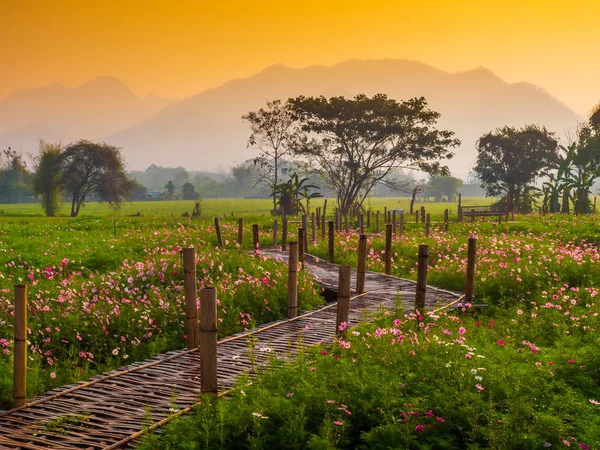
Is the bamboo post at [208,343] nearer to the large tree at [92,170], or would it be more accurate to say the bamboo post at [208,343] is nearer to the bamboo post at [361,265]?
the bamboo post at [361,265]

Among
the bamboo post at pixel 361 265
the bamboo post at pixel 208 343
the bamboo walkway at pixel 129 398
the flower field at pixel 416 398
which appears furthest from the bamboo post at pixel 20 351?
the bamboo post at pixel 361 265

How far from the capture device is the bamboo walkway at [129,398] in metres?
6.84

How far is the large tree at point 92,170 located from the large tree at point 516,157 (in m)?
36.3

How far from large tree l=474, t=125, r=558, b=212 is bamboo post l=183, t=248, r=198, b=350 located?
2010 inches

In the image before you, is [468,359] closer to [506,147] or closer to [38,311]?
[38,311]

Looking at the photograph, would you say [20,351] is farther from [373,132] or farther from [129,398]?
[373,132]

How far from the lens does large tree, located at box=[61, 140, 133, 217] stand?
6538 centimetres

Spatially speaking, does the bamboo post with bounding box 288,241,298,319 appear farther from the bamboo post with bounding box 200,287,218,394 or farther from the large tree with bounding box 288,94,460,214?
the large tree with bounding box 288,94,460,214

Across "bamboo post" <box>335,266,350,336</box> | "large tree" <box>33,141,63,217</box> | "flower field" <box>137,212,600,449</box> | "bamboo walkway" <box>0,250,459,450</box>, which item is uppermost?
"large tree" <box>33,141,63,217</box>

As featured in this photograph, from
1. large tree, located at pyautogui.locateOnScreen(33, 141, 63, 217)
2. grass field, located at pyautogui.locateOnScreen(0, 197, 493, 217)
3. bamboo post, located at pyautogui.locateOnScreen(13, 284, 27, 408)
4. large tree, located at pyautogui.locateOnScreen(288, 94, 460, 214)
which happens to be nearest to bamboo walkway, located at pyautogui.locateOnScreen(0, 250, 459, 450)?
bamboo post, located at pyautogui.locateOnScreen(13, 284, 27, 408)

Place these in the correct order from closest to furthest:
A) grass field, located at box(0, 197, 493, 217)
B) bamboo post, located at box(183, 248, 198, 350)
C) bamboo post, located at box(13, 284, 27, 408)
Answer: bamboo post, located at box(13, 284, 27, 408) < bamboo post, located at box(183, 248, 198, 350) < grass field, located at box(0, 197, 493, 217)

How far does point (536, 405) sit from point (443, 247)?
13888mm

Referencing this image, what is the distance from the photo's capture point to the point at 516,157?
5900 cm

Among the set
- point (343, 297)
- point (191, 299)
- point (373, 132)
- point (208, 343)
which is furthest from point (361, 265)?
point (373, 132)
